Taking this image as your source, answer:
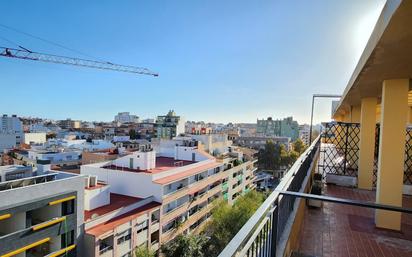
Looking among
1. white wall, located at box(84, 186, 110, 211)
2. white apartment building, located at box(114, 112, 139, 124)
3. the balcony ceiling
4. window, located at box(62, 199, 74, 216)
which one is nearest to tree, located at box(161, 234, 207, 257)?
white wall, located at box(84, 186, 110, 211)

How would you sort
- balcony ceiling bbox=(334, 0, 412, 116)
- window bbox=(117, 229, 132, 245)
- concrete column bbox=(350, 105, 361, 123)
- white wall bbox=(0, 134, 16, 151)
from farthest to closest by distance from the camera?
white wall bbox=(0, 134, 16, 151)
window bbox=(117, 229, 132, 245)
concrete column bbox=(350, 105, 361, 123)
balcony ceiling bbox=(334, 0, 412, 116)

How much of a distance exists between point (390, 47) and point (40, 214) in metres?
13.1

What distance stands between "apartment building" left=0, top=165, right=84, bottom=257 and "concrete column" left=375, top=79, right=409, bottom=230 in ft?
36.9

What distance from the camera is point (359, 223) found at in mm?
4293

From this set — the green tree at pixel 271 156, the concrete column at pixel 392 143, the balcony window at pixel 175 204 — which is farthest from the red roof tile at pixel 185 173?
the green tree at pixel 271 156

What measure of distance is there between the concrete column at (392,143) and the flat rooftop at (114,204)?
12649mm

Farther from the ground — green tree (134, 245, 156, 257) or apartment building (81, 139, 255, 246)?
apartment building (81, 139, 255, 246)

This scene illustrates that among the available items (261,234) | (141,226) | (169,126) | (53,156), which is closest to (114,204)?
(141,226)

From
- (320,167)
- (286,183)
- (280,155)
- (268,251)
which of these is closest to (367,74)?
(286,183)

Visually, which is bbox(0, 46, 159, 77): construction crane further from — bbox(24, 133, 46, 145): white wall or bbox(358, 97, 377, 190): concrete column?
bbox(358, 97, 377, 190): concrete column

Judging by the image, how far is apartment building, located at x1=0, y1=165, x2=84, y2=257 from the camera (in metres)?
9.47

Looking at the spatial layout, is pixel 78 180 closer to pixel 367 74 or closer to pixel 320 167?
pixel 320 167

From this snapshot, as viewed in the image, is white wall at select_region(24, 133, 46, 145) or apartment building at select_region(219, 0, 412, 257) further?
white wall at select_region(24, 133, 46, 145)

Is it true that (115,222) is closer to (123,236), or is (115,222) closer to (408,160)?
(123,236)
